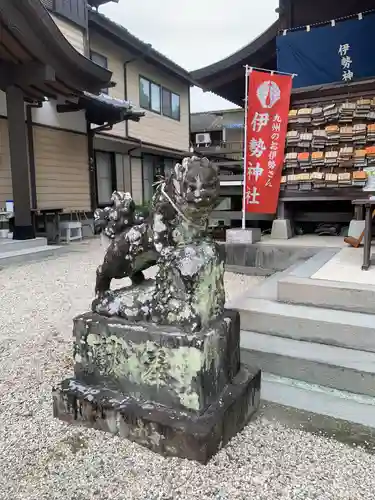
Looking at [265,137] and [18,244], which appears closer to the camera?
[265,137]

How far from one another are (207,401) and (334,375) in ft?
3.37

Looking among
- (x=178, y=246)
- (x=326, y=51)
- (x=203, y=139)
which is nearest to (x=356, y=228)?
(x=326, y=51)

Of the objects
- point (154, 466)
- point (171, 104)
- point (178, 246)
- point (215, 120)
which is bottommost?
point (154, 466)

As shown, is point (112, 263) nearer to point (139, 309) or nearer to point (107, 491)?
point (139, 309)

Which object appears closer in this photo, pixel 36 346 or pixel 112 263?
pixel 112 263

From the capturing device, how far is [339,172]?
7.10 meters

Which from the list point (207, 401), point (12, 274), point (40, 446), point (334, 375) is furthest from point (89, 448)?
point (12, 274)

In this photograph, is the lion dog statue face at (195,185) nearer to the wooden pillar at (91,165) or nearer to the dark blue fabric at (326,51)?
the dark blue fabric at (326,51)

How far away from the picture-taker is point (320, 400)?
2498 millimetres

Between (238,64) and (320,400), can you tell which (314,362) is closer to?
(320,400)

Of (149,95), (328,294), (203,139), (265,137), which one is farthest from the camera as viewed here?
(203,139)

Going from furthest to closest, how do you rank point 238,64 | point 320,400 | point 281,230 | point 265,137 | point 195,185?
point 238,64 < point 281,230 < point 265,137 < point 320,400 < point 195,185

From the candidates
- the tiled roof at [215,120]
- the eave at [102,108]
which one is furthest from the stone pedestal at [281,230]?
the tiled roof at [215,120]

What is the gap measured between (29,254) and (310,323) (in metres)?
7.00
